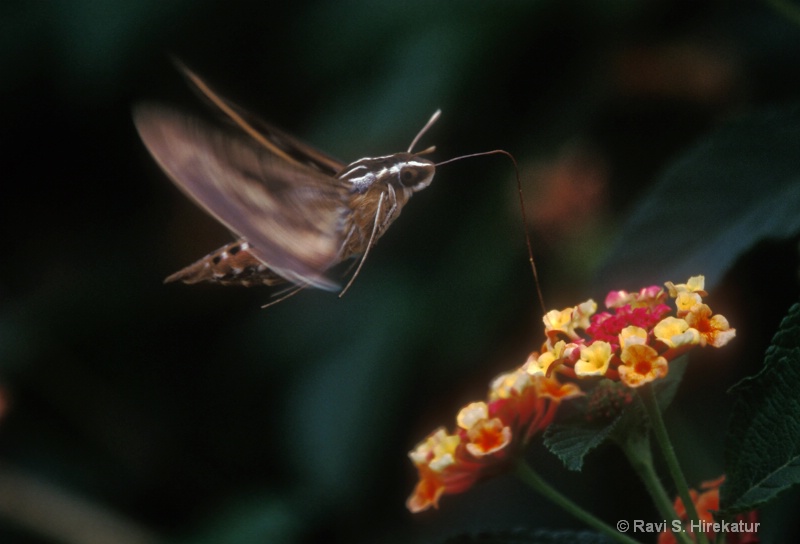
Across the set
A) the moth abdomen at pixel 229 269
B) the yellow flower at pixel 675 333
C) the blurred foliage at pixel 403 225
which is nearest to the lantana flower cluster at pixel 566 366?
the yellow flower at pixel 675 333

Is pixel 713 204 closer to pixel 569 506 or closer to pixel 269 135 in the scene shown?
pixel 569 506

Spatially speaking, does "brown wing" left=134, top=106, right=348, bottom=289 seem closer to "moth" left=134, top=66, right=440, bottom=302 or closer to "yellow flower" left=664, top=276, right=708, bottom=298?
"moth" left=134, top=66, right=440, bottom=302

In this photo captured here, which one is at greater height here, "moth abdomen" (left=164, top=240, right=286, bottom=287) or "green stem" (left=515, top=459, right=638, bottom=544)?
"moth abdomen" (left=164, top=240, right=286, bottom=287)

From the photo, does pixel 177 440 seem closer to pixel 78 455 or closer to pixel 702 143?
pixel 78 455

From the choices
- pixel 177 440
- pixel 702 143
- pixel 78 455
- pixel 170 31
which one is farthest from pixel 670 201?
pixel 78 455

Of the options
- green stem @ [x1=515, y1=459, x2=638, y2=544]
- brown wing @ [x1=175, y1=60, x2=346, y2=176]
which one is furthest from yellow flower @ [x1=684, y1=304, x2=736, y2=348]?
brown wing @ [x1=175, y1=60, x2=346, y2=176]
